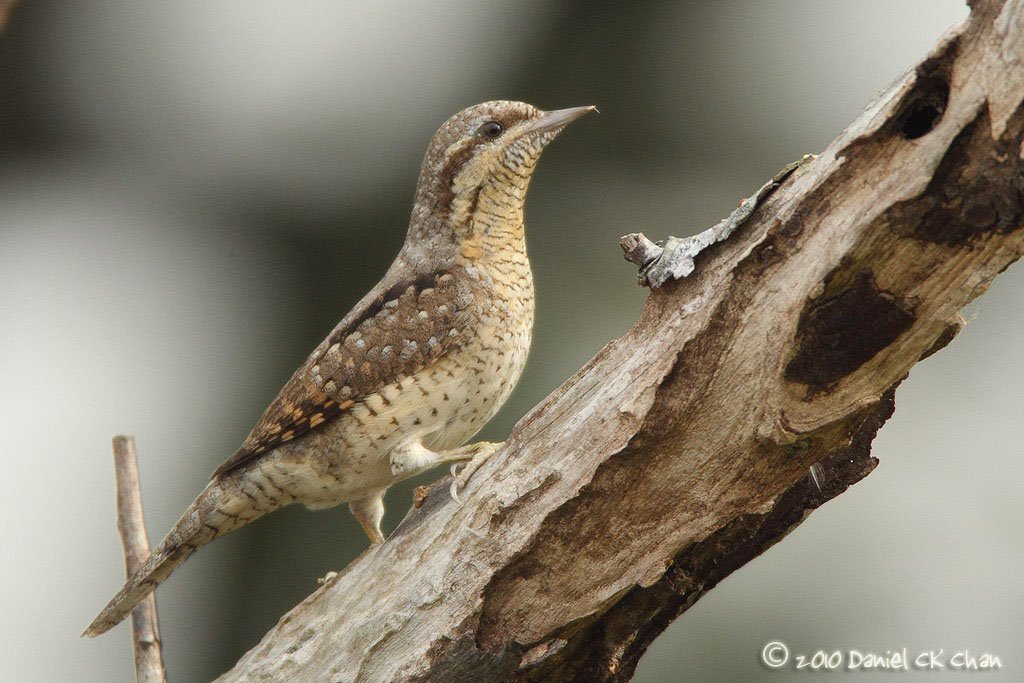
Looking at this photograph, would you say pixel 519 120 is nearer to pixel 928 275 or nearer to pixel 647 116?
pixel 928 275

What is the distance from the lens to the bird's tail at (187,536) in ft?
9.82

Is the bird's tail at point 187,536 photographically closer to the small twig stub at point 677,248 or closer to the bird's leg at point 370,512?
the bird's leg at point 370,512

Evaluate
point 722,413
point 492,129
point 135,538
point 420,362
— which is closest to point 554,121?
point 492,129

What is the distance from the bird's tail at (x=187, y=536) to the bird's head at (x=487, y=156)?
1.17 m

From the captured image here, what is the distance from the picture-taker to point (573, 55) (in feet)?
20.7

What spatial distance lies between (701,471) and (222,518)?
6.19 feet

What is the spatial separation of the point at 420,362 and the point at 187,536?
1049 mm

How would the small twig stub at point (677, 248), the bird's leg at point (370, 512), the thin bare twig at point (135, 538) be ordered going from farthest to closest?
the bird's leg at point (370, 512)
the thin bare twig at point (135, 538)
the small twig stub at point (677, 248)

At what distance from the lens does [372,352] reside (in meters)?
2.96

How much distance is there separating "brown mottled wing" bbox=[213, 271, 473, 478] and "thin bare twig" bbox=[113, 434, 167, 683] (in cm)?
30

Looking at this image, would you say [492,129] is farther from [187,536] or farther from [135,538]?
[135,538]

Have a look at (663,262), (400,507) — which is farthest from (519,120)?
(400,507)

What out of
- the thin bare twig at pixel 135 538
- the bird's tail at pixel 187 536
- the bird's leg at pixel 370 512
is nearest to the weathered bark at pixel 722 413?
the thin bare twig at pixel 135 538

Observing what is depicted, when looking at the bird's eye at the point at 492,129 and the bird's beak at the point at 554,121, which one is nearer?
the bird's beak at the point at 554,121
